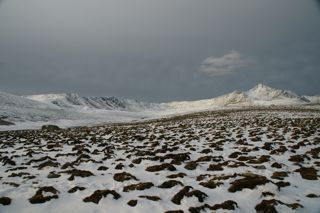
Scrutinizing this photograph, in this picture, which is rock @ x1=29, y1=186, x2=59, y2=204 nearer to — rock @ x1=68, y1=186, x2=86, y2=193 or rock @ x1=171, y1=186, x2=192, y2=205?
rock @ x1=68, y1=186, x2=86, y2=193

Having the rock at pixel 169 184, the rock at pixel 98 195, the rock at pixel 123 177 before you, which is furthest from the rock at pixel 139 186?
the rock at pixel 123 177

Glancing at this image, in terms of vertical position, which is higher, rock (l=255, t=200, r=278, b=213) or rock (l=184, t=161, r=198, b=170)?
rock (l=184, t=161, r=198, b=170)

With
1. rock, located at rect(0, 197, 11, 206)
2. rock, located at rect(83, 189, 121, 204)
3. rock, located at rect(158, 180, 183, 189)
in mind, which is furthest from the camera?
rock, located at rect(158, 180, 183, 189)

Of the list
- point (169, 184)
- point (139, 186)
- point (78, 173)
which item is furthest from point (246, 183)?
point (78, 173)

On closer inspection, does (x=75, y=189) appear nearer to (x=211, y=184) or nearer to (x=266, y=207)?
(x=211, y=184)

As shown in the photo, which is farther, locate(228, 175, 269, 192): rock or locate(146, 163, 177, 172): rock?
locate(146, 163, 177, 172): rock

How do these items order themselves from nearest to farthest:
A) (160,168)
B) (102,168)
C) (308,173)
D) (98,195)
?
1. (98,195)
2. (308,173)
3. (160,168)
4. (102,168)

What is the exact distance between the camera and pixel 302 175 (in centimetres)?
1049

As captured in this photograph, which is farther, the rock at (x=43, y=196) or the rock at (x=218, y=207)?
the rock at (x=43, y=196)

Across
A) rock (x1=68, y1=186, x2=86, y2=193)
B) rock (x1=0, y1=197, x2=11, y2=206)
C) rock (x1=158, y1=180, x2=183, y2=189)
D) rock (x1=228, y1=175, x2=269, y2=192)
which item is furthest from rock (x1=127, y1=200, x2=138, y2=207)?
rock (x1=0, y1=197, x2=11, y2=206)

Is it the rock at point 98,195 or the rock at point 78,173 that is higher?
the rock at point 78,173

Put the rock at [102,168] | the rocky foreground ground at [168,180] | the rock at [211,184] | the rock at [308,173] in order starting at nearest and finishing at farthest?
the rocky foreground ground at [168,180], the rock at [211,184], the rock at [308,173], the rock at [102,168]

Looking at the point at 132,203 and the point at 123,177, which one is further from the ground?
the point at 123,177

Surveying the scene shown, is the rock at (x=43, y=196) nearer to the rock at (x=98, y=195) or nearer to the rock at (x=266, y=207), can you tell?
the rock at (x=98, y=195)
